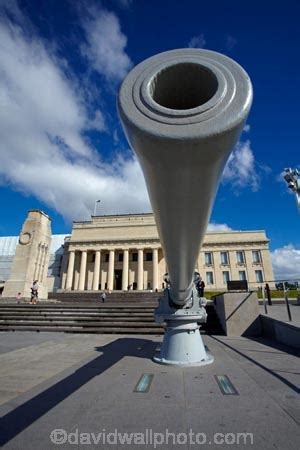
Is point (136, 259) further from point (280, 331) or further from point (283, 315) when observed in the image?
point (280, 331)

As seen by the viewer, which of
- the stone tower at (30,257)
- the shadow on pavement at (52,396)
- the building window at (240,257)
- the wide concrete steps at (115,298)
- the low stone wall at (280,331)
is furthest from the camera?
the building window at (240,257)

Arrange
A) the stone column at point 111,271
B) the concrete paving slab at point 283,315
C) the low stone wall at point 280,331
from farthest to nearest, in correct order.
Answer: the stone column at point 111,271 < the concrete paving slab at point 283,315 < the low stone wall at point 280,331

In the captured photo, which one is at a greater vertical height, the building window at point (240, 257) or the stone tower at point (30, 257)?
the building window at point (240, 257)

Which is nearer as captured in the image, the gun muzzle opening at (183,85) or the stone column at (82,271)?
the gun muzzle opening at (183,85)

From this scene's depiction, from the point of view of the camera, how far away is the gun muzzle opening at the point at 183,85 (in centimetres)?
141

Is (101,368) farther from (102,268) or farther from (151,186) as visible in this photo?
(102,268)

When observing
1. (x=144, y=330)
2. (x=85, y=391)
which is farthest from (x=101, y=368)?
(x=144, y=330)

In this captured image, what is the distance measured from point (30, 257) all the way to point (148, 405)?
18.7 meters

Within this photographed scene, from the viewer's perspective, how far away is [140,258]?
49375 millimetres

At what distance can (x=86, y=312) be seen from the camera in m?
13.6

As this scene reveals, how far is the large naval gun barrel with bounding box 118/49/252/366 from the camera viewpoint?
118 cm

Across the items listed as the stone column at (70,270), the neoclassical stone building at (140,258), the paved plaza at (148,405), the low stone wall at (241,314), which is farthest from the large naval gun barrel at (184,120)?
the stone column at (70,270)

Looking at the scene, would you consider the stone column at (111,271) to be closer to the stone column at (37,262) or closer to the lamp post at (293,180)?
the stone column at (37,262)

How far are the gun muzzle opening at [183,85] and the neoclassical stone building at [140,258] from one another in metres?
→ 47.4
